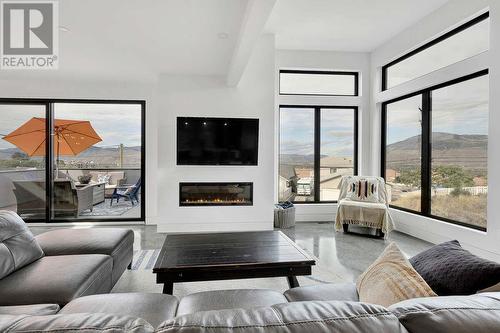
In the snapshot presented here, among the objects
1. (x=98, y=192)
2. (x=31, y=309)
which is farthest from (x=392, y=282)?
(x=98, y=192)

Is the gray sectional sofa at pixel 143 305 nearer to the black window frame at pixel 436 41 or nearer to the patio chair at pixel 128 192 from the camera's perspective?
the patio chair at pixel 128 192

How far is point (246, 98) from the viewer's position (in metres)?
4.68

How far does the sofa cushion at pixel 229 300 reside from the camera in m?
1.40

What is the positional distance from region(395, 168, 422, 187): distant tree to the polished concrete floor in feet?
2.89

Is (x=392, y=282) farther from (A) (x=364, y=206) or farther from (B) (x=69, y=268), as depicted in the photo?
(A) (x=364, y=206)

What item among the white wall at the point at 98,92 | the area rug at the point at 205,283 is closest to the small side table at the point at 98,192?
the white wall at the point at 98,92

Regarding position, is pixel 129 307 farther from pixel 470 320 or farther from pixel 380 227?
pixel 380 227

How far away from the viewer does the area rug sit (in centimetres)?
262

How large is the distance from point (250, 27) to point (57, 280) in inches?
97.9

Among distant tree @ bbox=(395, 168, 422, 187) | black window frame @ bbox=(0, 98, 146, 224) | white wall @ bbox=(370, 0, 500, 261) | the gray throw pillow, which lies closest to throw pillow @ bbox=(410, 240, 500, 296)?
the gray throw pillow

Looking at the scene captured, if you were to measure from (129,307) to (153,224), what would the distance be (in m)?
4.05

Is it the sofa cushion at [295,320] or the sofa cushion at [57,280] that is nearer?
the sofa cushion at [295,320]

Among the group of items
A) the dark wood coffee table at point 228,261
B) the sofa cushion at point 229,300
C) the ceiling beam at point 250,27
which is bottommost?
the dark wood coffee table at point 228,261

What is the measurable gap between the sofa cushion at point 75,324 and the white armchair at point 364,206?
429 centimetres
